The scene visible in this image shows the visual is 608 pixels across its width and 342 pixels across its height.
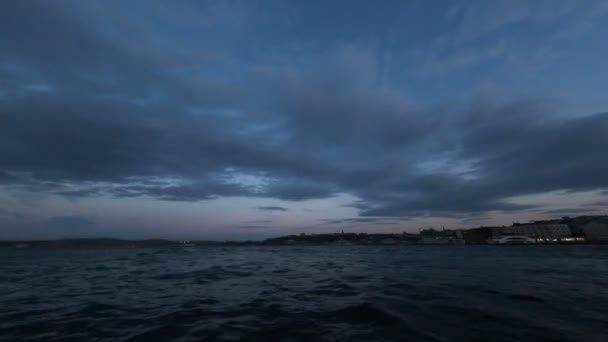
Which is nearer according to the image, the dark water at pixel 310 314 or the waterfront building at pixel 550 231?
the dark water at pixel 310 314

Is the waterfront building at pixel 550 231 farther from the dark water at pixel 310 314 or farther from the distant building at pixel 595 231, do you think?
the dark water at pixel 310 314

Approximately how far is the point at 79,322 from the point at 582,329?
12869 mm

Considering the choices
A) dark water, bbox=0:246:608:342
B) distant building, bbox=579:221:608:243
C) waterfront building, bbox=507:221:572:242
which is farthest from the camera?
waterfront building, bbox=507:221:572:242

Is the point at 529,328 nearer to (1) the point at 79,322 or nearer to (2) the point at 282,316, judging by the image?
(2) the point at 282,316

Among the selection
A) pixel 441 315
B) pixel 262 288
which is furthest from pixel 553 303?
pixel 262 288

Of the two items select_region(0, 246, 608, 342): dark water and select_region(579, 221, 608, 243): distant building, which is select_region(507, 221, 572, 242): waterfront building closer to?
select_region(579, 221, 608, 243): distant building

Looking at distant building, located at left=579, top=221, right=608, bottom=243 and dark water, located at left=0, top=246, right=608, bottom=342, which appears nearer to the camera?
dark water, located at left=0, top=246, right=608, bottom=342

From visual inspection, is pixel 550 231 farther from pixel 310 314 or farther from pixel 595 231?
pixel 310 314

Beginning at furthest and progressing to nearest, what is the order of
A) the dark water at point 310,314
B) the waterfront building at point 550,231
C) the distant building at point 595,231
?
the waterfront building at point 550,231 → the distant building at point 595,231 → the dark water at point 310,314

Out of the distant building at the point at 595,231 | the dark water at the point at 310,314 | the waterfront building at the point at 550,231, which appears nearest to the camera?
the dark water at the point at 310,314

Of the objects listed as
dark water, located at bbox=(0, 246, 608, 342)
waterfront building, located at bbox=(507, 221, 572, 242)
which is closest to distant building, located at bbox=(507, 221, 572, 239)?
waterfront building, located at bbox=(507, 221, 572, 242)

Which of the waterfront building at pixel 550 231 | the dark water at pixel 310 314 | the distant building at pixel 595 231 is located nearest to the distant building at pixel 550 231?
the waterfront building at pixel 550 231

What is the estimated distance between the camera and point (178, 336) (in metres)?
5.75

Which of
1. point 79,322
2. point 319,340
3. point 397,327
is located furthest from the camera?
point 79,322
